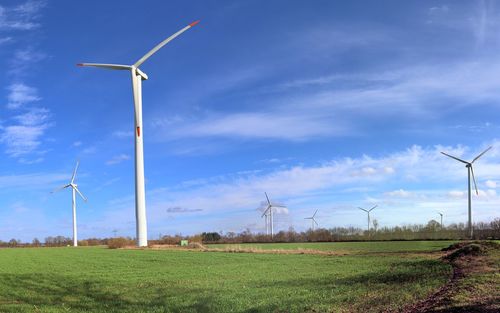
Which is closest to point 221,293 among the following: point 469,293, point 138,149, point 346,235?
point 469,293

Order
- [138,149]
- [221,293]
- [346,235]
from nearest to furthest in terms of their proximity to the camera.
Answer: [221,293] → [138,149] → [346,235]

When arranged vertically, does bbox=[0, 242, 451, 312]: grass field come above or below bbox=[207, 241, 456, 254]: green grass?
above

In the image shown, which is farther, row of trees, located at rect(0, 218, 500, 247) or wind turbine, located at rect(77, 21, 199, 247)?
row of trees, located at rect(0, 218, 500, 247)

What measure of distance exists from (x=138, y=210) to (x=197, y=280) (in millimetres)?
47526

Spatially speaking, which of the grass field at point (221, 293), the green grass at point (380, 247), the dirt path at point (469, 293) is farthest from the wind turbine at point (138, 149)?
the dirt path at point (469, 293)

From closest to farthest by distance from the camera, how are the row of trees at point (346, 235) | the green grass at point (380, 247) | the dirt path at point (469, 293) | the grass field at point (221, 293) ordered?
1. the dirt path at point (469, 293)
2. the grass field at point (221, 293)
3. the green grass at point (380, 247)
4. the row of trees at point (346, 235)

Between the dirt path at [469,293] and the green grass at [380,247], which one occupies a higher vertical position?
the dirt path at [469,293]

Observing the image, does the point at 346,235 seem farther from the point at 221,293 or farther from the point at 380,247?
the point at 221,293

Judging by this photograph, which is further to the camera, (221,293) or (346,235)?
(346,235)

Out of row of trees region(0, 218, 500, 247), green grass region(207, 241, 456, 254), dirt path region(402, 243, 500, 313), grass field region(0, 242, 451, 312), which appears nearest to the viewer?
dirt path region(402, 243, 500, 313)

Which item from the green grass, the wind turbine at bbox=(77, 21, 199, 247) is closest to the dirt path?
the green grass

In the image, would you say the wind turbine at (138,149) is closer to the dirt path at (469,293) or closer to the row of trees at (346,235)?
the row of trees at (346,235)

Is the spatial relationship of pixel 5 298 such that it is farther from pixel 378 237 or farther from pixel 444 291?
pixel 378 237

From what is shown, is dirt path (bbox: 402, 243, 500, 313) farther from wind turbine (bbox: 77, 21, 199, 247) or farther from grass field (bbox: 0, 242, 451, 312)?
wind turbine (bbox: 77, 21, 199, 247)
